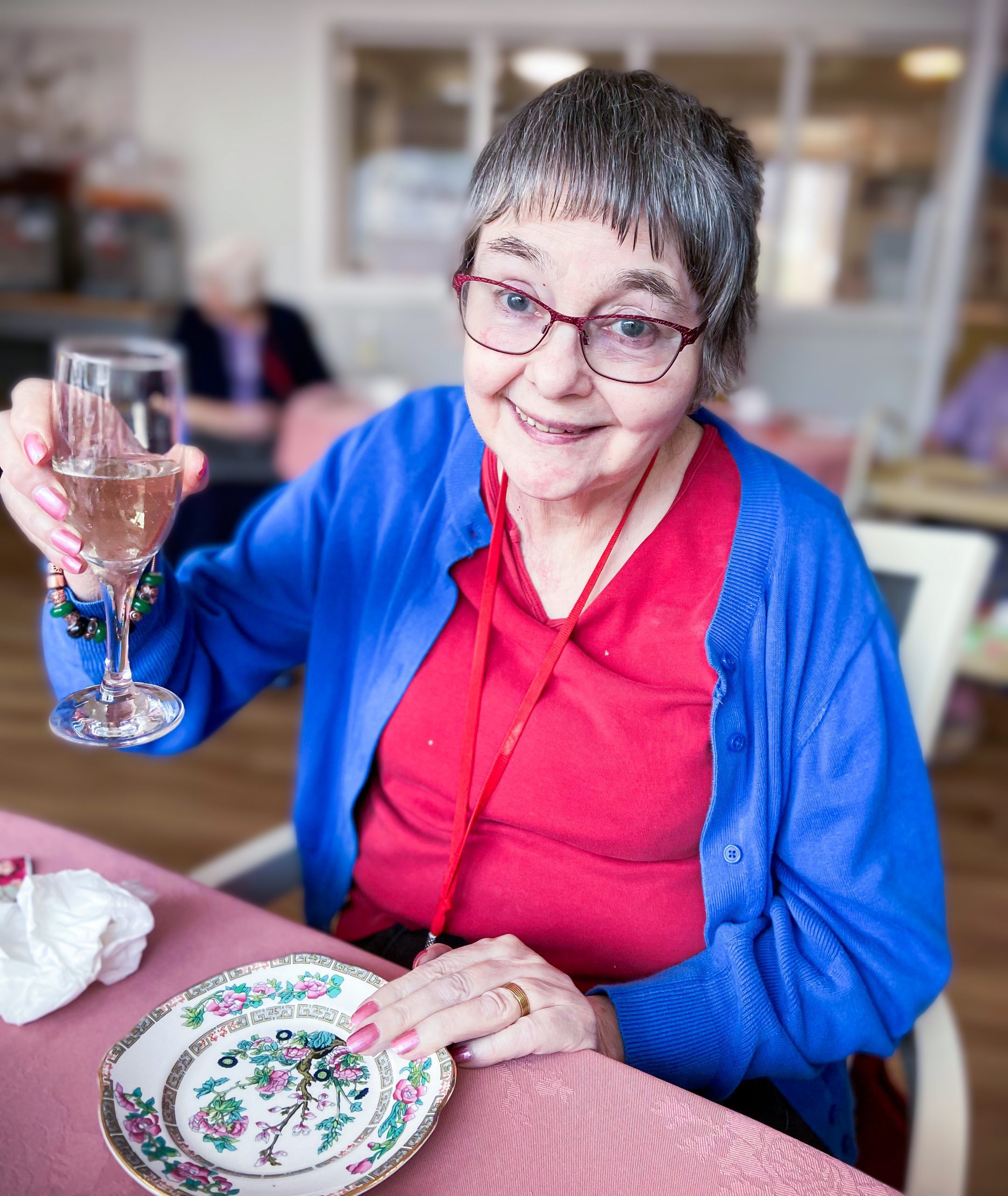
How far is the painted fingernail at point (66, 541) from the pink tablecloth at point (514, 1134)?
35cm

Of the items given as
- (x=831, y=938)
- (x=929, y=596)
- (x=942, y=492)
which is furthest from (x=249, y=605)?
(x=942, y=492)

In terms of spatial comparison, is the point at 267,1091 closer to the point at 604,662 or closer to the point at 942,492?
the point at 604,662

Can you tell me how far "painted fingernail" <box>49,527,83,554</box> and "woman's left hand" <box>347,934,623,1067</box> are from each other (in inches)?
16.5

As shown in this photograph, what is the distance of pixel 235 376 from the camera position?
4.23 metres

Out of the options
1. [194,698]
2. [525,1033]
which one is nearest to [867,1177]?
[525,1033]

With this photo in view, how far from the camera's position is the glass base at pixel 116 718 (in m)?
0.77

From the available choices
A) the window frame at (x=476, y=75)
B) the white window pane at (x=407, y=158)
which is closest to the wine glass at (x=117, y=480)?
the window frame at (x=476, y=75)

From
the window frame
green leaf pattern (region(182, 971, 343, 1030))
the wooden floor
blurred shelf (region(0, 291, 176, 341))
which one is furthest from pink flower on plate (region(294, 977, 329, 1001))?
blurred shelf (region(0, 291, 176, 341))

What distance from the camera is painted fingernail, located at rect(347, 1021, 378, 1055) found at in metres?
0.74

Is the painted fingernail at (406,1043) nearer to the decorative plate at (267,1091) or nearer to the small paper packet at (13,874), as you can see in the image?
the decorative plate at (267,1091)

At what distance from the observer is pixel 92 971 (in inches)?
30.4

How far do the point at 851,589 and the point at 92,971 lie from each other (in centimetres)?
81

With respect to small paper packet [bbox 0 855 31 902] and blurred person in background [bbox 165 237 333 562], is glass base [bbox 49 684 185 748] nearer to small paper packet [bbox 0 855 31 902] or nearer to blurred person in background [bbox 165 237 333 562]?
small paper packet [bbox 0 855 31 902]

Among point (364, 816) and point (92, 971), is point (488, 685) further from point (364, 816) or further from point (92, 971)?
point (92, 971)
